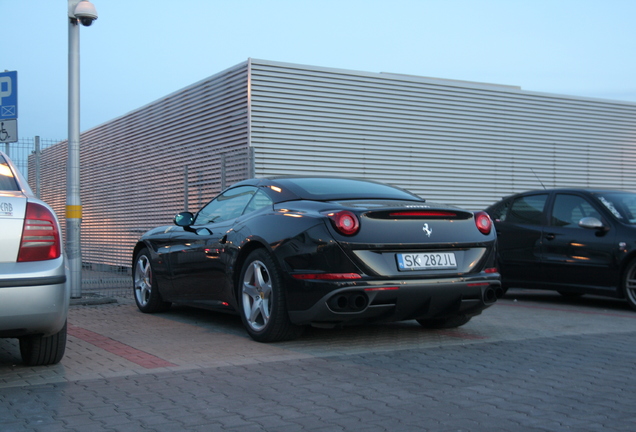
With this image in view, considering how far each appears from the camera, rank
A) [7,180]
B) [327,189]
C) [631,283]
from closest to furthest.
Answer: [7,180] → [327,189] → [631,283]

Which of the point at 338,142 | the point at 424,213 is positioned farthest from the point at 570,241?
the point at 338,142

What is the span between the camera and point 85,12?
9.98m

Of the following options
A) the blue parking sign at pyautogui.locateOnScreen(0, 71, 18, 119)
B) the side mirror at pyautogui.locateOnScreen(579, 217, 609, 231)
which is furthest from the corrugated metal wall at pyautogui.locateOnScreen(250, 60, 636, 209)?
the side mirror at pyautogui.locateOnScreen(579, 217, 609, 231)

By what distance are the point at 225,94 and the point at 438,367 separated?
9514mm

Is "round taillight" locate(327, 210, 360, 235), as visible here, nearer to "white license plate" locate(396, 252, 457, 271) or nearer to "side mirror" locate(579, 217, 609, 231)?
"white license plate" locate(396, 252, 457, 271)

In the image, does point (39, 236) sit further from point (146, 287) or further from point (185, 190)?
point (185, 190)

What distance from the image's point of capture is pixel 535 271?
382 inches

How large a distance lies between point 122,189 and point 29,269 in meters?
12.9

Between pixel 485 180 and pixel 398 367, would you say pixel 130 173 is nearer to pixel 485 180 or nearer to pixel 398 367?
pixel 485 180

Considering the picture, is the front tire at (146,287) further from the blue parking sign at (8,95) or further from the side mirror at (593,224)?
the side mirror at (593,224)

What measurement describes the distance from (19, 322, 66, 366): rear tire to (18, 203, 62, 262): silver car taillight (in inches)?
28.5

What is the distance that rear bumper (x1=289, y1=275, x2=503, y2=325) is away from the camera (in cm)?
554

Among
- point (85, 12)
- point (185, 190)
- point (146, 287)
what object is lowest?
point (146, 287)

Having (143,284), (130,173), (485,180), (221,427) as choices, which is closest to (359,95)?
(485,180)
